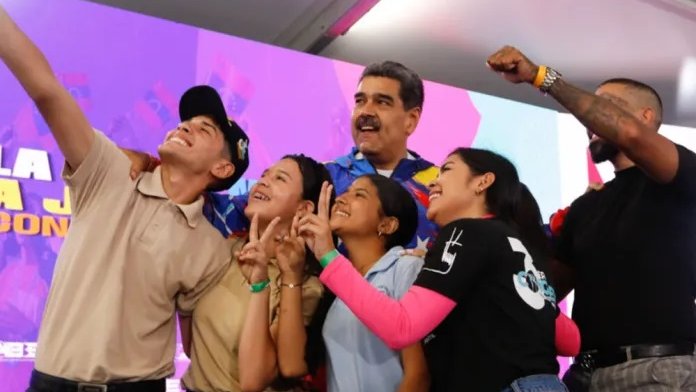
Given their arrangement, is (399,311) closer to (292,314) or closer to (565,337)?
(292,314)

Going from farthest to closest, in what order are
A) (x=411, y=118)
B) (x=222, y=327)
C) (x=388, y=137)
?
(x=411, y=118)
(x=388, y=137)
(x=222, y=327)

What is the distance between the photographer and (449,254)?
1581 millimetres

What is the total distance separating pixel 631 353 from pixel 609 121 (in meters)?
0.64

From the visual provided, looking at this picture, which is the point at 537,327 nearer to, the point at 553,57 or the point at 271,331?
the point at 271,331

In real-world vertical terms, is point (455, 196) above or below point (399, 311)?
above

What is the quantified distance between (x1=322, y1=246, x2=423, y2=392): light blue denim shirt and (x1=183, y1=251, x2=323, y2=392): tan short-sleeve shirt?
158mm

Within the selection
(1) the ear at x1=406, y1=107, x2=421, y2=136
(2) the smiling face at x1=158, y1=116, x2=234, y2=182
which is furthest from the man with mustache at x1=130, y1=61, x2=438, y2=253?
(2) the smiling face at x1=158, y1=116, x2=234, y2=182

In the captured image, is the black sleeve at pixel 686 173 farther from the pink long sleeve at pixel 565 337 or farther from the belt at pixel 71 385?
the belt at pixel 71 385

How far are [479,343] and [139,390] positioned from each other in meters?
0.85

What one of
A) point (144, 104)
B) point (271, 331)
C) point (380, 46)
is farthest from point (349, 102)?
point (271, 331)

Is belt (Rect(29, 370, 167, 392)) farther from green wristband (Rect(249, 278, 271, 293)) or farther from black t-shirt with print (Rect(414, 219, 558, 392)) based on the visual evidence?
black t-shirt with print (Rect(414, 219, 558, 392))

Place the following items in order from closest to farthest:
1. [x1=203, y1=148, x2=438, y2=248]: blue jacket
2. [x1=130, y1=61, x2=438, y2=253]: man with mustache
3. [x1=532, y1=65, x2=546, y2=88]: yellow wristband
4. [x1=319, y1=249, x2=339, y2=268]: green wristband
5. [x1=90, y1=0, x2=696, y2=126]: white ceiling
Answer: [x1=319, y1=249, x2=339, y2=268]: green wristband, [x1=532, y1=65, x2=546, y2=88]: yellow wristband, [x1=203, y1=148, x2=438, y2=248]: blue jacket, [x1=130, y1=61, x2=438, y2=253]: man with mustache, [x1=90, y1=0, x2=696, y2=126]: white ceiling

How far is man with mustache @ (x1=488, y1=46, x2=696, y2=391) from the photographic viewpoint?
1883 mm

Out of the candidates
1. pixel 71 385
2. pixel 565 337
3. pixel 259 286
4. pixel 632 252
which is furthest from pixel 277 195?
pixel 632 252
